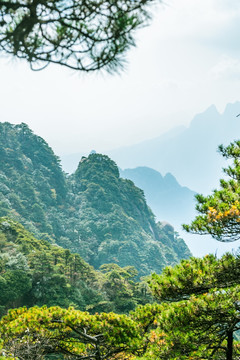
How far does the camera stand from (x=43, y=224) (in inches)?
1492

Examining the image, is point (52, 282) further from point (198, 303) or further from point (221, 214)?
point (221, 214)

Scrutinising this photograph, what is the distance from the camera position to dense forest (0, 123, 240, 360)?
3.25 m

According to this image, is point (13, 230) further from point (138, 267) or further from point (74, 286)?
point (138, 267)

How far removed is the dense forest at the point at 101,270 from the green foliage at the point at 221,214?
0.01 meters

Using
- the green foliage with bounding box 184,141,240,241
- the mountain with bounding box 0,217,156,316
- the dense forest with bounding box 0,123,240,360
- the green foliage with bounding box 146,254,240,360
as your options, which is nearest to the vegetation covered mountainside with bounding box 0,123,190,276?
the dense forest with bounding box 0,123,240,360

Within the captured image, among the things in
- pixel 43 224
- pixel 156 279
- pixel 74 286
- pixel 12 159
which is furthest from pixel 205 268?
pixel 12 159

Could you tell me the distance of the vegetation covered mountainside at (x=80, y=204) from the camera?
128 ft

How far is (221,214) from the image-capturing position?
2934mm

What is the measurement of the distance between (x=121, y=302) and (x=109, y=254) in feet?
73.3

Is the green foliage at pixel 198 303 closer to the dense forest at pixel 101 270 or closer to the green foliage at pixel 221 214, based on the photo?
the dense forest at pixel 101 270

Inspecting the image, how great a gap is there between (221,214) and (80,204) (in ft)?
152

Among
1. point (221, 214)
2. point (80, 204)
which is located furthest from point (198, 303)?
point (80, 204)

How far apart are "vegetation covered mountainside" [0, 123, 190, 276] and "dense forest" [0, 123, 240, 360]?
0.58 feet

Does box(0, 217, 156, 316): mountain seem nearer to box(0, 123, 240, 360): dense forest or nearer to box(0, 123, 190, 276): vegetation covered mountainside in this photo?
box(0, 123, 240, 360): dense forest
